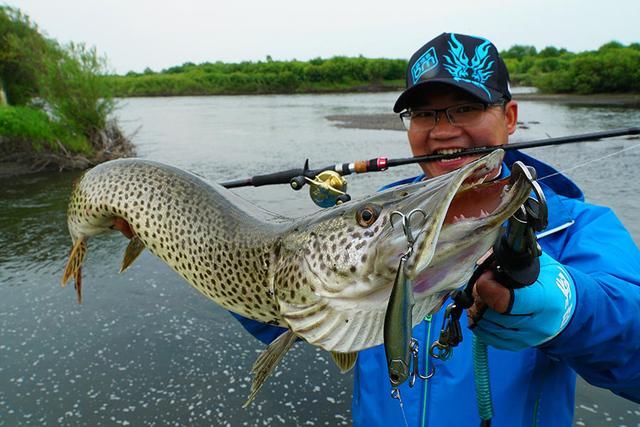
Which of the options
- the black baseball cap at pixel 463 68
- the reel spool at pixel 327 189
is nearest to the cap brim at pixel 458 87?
the black baseball cap at pixel 463 68

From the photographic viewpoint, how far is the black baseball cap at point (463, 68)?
199 cm

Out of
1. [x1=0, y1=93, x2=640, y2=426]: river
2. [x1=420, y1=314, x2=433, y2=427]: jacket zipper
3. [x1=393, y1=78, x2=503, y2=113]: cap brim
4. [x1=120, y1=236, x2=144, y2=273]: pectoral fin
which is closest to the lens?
[x1=420, y1=314, x2=433, y2=427]: jacket zipper

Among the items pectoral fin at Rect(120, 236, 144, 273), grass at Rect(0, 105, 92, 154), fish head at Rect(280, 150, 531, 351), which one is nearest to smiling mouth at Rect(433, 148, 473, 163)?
fish head at Rect(280, 150, 531, 351)

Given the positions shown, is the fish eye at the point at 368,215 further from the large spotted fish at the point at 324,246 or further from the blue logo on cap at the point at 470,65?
the blue logo on cap at the point at 470,65

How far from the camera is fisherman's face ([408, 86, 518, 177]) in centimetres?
209

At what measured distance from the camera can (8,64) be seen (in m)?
18.3

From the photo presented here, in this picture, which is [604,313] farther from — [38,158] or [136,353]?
[38,158]

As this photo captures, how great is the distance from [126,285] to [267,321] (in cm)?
530

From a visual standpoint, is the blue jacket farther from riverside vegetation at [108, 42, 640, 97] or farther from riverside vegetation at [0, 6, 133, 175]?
riverside vegetation at [108, 42, 640, 97]

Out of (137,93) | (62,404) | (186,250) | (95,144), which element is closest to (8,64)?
(95,144)

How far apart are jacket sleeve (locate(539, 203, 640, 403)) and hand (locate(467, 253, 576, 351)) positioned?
0.06m

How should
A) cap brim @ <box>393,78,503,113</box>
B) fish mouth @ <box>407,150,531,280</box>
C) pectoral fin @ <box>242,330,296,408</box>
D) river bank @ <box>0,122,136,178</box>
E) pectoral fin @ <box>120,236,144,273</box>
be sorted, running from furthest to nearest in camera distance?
river bank @ <box>0,122,136,178</box>
pectoral fin @ <box>120,236,144,273</box>
cap brim @ <box>393,78,503,113</box>
pectoral fin @ <box>242,330,296,408</box>
fish mouth @ <box>407,150,531,280</box>

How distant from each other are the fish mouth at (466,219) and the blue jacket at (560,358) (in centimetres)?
40

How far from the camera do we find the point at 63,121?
15.3 metres
